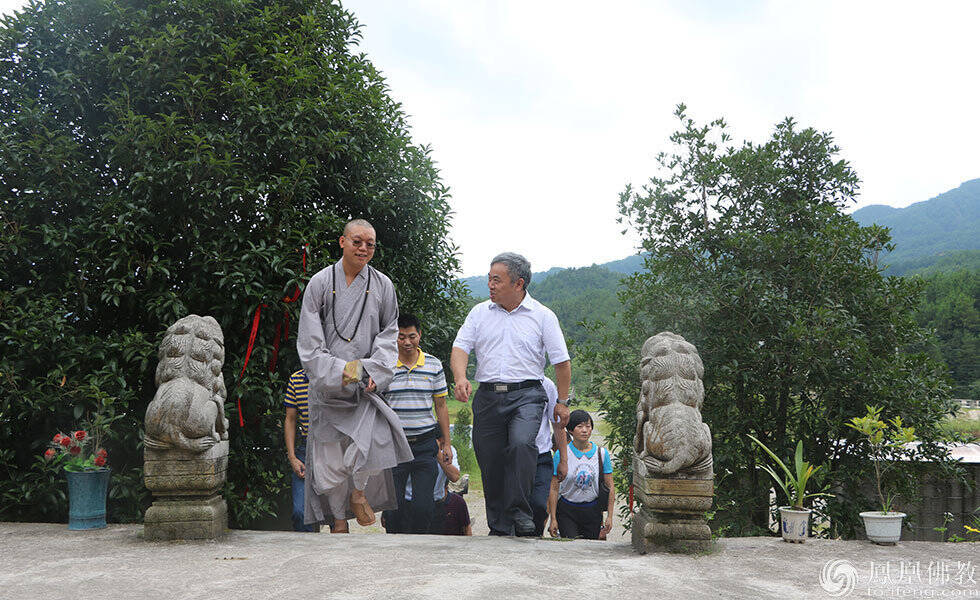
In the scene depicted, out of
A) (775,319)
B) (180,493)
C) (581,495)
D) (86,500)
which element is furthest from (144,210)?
(775,319)

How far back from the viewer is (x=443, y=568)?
12.7ft

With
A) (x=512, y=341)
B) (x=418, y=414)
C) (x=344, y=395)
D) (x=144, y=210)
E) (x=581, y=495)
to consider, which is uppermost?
(x=144, y=210)

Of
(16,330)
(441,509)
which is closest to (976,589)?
(441,509)

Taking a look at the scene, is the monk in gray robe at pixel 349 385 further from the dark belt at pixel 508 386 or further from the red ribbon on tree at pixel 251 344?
the red ribbon on tree at pixel 251 344

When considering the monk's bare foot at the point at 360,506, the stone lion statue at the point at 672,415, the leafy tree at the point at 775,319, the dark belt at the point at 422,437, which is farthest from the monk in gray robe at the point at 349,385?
the leafy tree at the point at 775,319

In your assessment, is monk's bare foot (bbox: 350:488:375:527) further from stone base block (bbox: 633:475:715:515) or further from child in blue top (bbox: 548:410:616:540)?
stone base block (bbox: 633:475:715:515)

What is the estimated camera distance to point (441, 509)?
570 centimetres

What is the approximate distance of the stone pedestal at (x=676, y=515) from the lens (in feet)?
13.8

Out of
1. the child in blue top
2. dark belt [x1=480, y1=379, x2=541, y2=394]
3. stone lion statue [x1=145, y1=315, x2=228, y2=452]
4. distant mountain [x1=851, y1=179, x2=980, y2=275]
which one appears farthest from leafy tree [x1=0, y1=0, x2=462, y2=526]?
distant mountain [x1=851, y1=179, x2=980, y2=275]

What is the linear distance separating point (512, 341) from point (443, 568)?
166 cm

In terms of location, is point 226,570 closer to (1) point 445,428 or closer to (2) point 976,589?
(1) point 445,428

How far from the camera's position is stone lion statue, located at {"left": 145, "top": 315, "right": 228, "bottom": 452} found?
4.42 meters

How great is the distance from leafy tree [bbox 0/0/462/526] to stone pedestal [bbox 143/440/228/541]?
1.12m

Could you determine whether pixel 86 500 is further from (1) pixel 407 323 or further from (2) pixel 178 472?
(1) pixel 407 323
